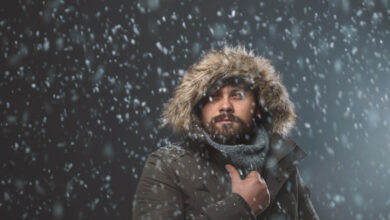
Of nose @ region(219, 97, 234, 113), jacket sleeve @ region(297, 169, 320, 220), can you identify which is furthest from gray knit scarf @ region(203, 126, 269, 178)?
jacket sleeve @ region(297, 169, 320, 220)

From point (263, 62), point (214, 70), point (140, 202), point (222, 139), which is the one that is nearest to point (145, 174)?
point (140, 202)

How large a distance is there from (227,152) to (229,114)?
0.46ft

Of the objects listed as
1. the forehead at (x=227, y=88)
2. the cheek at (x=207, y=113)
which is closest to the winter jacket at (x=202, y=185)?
the cheek at (x=207, y=113)

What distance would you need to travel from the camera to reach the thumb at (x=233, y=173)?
1510 millimetres

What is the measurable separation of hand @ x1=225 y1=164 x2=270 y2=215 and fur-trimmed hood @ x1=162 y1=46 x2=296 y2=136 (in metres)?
0.28

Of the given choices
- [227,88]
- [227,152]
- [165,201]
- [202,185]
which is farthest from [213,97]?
[165,201]

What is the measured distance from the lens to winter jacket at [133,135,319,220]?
1.39 metres

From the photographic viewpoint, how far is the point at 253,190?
57.2 inches

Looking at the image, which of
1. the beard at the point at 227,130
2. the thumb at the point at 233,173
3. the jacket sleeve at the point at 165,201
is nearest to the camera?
the jacket sleeve at the point at 165,201

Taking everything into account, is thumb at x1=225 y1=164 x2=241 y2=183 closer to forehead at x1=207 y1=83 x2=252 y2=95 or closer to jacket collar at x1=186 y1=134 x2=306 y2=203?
jacket collar at x1=186 y1=134 x2=306 y2=203

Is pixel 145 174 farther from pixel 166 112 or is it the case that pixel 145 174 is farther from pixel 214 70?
pixel 214 70

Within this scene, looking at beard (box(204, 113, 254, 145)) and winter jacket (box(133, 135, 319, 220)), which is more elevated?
beard (box(204, 113, 254, 145))

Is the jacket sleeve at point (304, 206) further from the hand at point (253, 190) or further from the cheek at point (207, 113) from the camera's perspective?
the cheek at point (207, 113)

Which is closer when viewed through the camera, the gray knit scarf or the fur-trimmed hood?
the gray knit scarf
